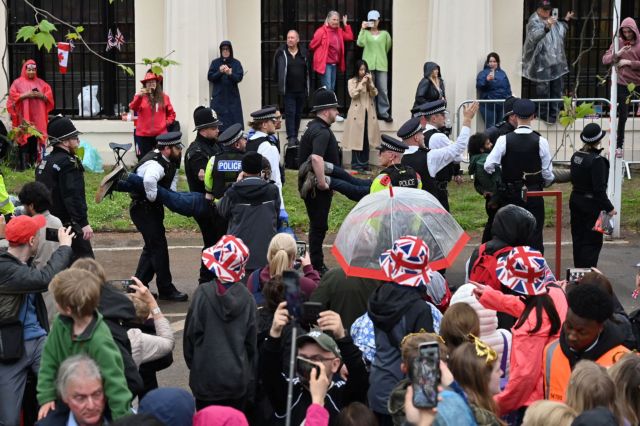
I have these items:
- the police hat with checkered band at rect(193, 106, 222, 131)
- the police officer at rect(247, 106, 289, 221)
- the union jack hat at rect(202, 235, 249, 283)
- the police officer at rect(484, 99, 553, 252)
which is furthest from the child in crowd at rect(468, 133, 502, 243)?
the union jack hat at rect(202, 235, 249, 283)

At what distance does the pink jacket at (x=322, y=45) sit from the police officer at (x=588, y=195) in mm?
8318

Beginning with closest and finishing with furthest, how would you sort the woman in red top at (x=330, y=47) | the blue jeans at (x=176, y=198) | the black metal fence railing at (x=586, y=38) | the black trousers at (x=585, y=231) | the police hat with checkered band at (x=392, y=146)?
the police hat with checkered band at (x=392, y=146), the blue jeans at (x=176, y=198), the black trousers at (x=585, y=231), the woman in red top at (x=330, y=47), the black metal fence railing at (x=586, y=38)

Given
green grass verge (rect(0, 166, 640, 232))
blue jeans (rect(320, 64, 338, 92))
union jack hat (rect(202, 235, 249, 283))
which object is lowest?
green grass verge (rect(0, 166, 640, 232))

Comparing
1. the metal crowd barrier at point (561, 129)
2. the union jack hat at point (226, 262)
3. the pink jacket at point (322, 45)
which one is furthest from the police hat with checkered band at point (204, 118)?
the pink jacket at point (322, 45)

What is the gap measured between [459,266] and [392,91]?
24.9 ft

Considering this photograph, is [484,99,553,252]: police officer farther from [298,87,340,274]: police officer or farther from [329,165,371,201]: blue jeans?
[298,87,340,274]: police officer

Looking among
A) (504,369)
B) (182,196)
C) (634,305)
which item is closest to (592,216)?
(634,305)

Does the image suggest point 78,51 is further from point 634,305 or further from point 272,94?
point 634,305

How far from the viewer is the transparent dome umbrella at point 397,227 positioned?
8484 mm

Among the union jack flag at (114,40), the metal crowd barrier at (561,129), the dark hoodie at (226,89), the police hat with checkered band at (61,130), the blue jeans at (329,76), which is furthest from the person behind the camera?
the union jack flag at (114,40)

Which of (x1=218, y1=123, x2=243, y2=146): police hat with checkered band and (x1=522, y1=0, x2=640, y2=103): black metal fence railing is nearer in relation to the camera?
(x1=218, y1=123, x2=243, y2=146): police hat with checkered band

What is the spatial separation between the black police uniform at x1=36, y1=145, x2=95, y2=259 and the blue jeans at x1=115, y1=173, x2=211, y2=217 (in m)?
0.59

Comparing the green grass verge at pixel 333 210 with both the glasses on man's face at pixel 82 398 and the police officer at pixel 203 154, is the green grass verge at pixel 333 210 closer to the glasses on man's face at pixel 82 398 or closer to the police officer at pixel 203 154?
the police officer at pixel 203 154

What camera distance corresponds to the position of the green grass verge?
1602cm
